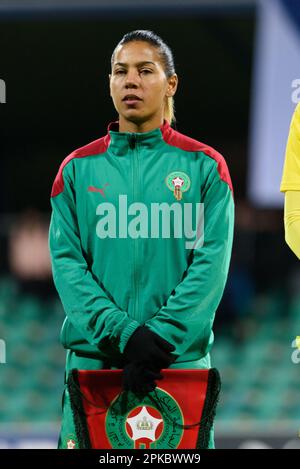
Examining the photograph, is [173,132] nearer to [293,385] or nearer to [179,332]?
[179,332]

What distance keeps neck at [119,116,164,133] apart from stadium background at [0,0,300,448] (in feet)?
12.3

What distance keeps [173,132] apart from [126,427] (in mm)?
720

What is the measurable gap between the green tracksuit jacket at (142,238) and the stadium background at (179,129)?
379 centimetres

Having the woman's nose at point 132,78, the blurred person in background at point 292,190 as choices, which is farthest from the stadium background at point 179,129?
the woman's nose at point 132,78

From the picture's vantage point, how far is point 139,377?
2.31 metres

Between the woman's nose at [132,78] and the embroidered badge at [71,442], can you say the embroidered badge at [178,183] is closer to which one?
the woman's nose at [132,78]

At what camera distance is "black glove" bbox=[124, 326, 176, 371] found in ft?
7.48

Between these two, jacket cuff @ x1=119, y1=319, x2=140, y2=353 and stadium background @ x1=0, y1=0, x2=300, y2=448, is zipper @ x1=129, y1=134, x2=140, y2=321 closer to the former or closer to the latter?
jacket cuff @ x1=119, y1=319, x2=140, y2=353

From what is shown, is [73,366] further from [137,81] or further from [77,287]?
[137,81]

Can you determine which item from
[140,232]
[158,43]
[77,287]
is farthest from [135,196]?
[158,43]

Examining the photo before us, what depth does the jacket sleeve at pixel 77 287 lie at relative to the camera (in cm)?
232

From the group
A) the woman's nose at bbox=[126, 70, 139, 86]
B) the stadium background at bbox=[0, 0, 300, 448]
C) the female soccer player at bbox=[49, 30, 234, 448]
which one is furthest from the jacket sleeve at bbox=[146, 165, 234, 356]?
the stadium background at bbox=[0, 0, 300, 448]

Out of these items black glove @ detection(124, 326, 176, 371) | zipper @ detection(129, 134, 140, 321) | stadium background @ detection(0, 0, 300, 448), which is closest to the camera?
black glove @ detection(124, 326, 176, 371)

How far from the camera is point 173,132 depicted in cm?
249
